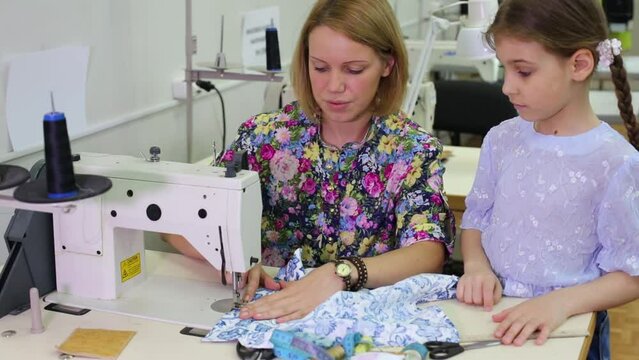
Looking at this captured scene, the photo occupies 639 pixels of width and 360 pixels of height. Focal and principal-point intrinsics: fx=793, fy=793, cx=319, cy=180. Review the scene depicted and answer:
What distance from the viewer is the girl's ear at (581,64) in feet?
4.61

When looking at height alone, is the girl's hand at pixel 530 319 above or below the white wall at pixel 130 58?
below

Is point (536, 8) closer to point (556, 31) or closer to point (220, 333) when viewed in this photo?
point (556, 31)

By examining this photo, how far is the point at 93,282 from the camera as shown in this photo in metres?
1.46

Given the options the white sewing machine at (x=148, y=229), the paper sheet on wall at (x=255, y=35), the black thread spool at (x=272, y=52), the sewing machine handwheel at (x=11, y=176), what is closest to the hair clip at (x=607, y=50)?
the white sewing machine at (x=148, y=229)

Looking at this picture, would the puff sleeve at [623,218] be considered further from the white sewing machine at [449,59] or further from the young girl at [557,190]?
the white sewing machine at [449,59]

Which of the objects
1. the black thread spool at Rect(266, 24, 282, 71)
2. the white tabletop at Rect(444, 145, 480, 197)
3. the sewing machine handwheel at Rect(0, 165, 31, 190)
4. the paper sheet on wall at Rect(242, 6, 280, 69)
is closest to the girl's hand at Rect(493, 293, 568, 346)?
the sewing machine handwheel at Rect(0, 165, 31, 190)

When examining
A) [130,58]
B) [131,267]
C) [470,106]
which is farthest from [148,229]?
[470,106]

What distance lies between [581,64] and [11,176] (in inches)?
38.5

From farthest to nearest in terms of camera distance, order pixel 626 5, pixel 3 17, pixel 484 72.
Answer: pixel 626 5 → pixel 484 72 → pixel 3 17

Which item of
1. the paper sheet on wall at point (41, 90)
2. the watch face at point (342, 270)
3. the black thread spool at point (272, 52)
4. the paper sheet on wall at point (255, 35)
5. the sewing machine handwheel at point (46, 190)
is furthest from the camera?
the paper sheet on wall at point (255, 35)

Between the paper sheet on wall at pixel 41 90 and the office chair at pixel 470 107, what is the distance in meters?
2.29

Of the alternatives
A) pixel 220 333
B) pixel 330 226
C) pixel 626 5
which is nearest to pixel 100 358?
pixel 220 333

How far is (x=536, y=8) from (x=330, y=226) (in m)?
0.62

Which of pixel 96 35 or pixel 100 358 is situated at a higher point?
pixel 96 35
